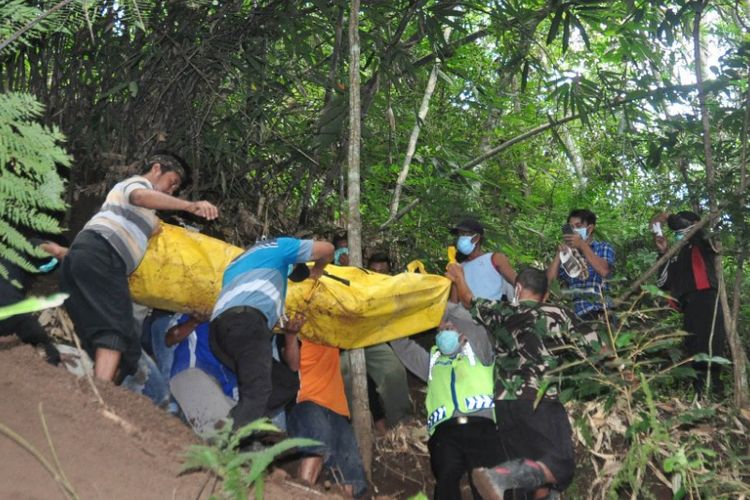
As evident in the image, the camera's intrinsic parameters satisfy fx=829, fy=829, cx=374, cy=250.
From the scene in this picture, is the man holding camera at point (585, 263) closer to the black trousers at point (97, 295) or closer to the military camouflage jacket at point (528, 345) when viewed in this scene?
the military camouflage jacket at point (528, 345)

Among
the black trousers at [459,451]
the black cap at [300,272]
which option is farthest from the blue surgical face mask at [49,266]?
the black trousers at [459,451]

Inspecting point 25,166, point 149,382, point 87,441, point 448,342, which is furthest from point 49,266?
point 25,166

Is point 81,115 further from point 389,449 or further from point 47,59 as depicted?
point 389,449

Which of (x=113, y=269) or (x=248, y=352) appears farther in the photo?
(x=113, y=269)

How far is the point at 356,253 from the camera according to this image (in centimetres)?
509

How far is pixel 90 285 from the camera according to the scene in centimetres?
419

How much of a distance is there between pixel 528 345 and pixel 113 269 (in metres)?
2.26

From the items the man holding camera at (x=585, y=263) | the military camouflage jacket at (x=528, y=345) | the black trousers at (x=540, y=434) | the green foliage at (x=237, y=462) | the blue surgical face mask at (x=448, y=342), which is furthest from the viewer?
the man holding camera at (x=585, y=263)

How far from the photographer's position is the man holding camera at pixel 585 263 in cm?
592

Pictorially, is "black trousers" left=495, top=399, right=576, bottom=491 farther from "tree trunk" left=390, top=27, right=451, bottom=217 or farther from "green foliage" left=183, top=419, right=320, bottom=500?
"tree trunk" left=390, top=27, right=451, bottom=217

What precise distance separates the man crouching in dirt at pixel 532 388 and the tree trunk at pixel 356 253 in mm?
811

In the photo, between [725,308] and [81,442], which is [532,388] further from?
[81,442]

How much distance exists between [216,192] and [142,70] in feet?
3.79

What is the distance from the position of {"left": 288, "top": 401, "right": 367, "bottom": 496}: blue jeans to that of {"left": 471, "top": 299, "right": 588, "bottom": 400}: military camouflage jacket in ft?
3.09
